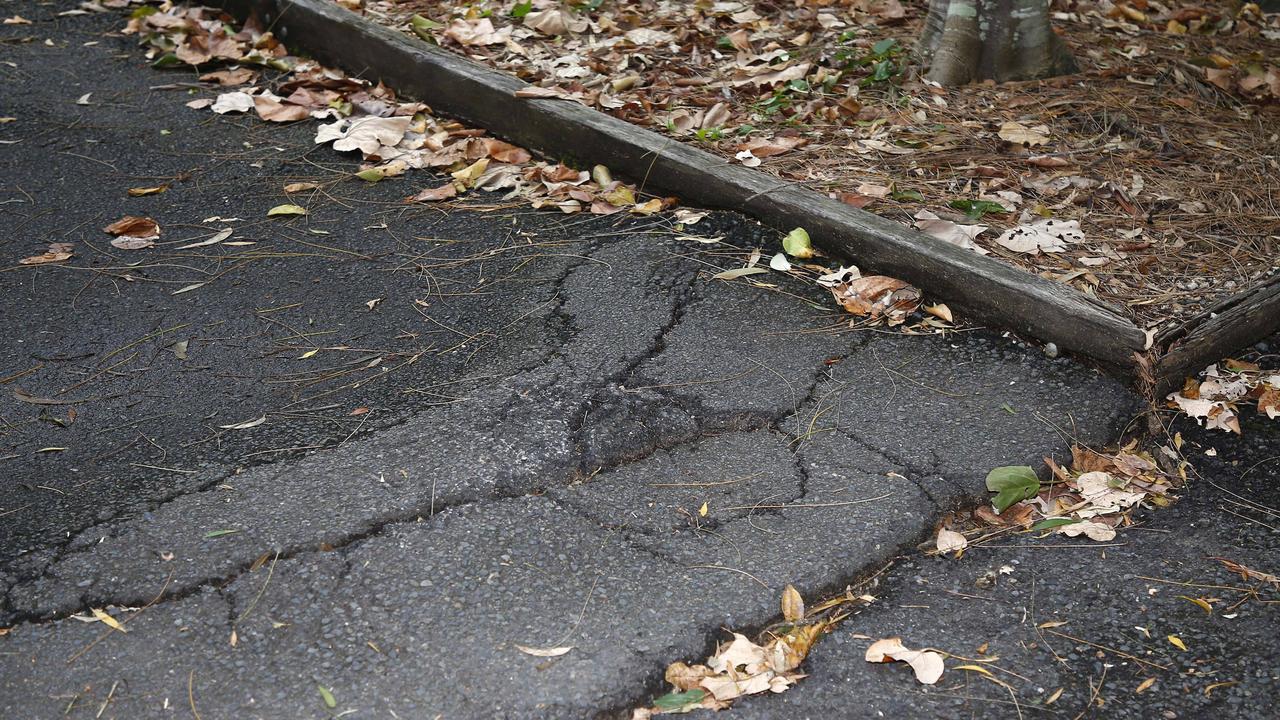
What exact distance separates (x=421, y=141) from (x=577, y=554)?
251cm

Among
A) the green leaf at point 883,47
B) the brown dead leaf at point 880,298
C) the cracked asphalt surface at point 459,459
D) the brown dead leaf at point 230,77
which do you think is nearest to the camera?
the cracked asphalt surface at point 459,459

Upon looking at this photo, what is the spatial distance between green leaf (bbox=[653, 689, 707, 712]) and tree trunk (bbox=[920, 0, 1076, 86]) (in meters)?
3.13

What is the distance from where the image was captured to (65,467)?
267 cm

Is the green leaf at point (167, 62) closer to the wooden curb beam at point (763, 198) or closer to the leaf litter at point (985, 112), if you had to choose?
the wooden curb beam at point (763, 198)

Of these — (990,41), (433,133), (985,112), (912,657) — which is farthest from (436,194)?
(912,657)

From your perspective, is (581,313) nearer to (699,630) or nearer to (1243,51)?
(699,630)

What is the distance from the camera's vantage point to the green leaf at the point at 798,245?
11.8ft

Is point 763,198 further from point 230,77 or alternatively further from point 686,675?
point 230,77

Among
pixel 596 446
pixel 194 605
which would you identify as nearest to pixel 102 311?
pixel 194 605

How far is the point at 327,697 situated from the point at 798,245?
2151 mm

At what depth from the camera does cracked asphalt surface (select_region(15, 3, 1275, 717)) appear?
2150 mm

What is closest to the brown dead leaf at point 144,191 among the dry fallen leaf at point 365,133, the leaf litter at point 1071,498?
the dry fallen leaf at point 365,133

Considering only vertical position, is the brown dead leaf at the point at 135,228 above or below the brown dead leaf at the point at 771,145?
below

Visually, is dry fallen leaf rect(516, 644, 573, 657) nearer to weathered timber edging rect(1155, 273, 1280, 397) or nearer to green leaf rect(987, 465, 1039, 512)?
green leaf rect(987, 465, 1039, 512)
